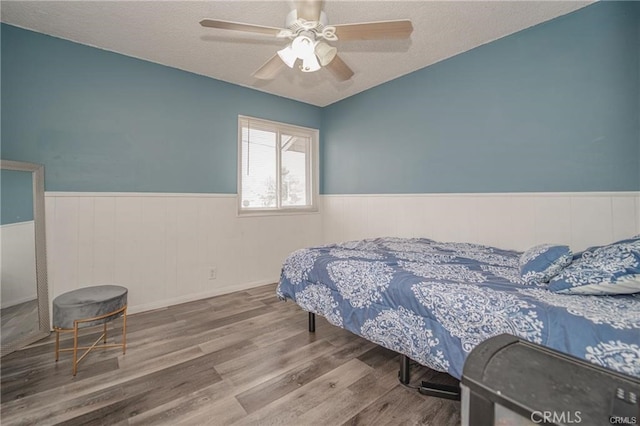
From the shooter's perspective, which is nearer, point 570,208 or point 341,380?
point 341,380

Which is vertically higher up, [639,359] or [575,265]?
[575,265]

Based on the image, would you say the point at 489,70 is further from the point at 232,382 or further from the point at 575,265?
the point at 232,382

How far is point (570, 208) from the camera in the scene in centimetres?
218

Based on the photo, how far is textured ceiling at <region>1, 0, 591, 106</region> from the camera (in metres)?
2.07

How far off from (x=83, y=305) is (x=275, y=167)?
2.69m

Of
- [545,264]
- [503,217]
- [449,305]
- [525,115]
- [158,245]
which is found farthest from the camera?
[158,245]

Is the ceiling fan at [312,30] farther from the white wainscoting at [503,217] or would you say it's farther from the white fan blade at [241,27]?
the white wainscoting at [503,217]

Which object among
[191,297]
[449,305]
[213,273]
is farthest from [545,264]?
[191,297]

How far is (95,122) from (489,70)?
12.7 ft

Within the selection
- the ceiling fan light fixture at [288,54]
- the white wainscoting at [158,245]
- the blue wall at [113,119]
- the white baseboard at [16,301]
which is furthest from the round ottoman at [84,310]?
the ceiling fan light fixture at [288,54]

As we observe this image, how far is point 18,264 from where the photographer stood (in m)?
2.19

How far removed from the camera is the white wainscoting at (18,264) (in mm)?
2115

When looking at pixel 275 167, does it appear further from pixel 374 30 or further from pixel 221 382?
pixel 221 382

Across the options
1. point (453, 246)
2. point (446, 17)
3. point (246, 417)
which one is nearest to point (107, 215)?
point (246, 417)
